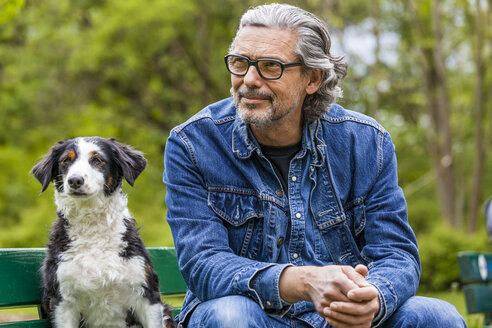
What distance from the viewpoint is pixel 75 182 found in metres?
3.73

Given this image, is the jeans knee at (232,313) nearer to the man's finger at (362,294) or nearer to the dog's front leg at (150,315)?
the man's finger at (362,294)

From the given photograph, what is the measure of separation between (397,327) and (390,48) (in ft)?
69.1

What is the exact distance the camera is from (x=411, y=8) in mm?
17312

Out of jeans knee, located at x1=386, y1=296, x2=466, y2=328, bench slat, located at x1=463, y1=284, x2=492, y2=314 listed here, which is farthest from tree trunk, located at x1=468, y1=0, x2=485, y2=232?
jeans knee, located at x1=386, y1=296, x2=466, y2=328

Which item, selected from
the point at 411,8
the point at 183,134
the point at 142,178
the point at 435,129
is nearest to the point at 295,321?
the point at 183,134

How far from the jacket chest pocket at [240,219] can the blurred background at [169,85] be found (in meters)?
13.7

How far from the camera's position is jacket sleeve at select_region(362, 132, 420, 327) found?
3.29 m

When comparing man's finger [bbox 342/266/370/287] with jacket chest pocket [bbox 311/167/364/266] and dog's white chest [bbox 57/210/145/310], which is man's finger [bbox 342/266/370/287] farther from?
dog's white chest [bbox 57/210/145/310]

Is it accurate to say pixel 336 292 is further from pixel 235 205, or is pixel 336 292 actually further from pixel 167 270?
pixel 167 270

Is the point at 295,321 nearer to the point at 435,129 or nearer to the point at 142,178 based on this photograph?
the point at 435,129

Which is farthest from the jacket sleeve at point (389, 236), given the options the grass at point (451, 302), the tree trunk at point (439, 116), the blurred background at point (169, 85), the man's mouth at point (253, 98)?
the tree trunk at point (439, 116)

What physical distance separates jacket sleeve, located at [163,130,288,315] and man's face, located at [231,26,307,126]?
36 centimetres

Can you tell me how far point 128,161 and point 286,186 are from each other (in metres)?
0.94

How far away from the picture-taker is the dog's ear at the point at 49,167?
3912 millimetres
